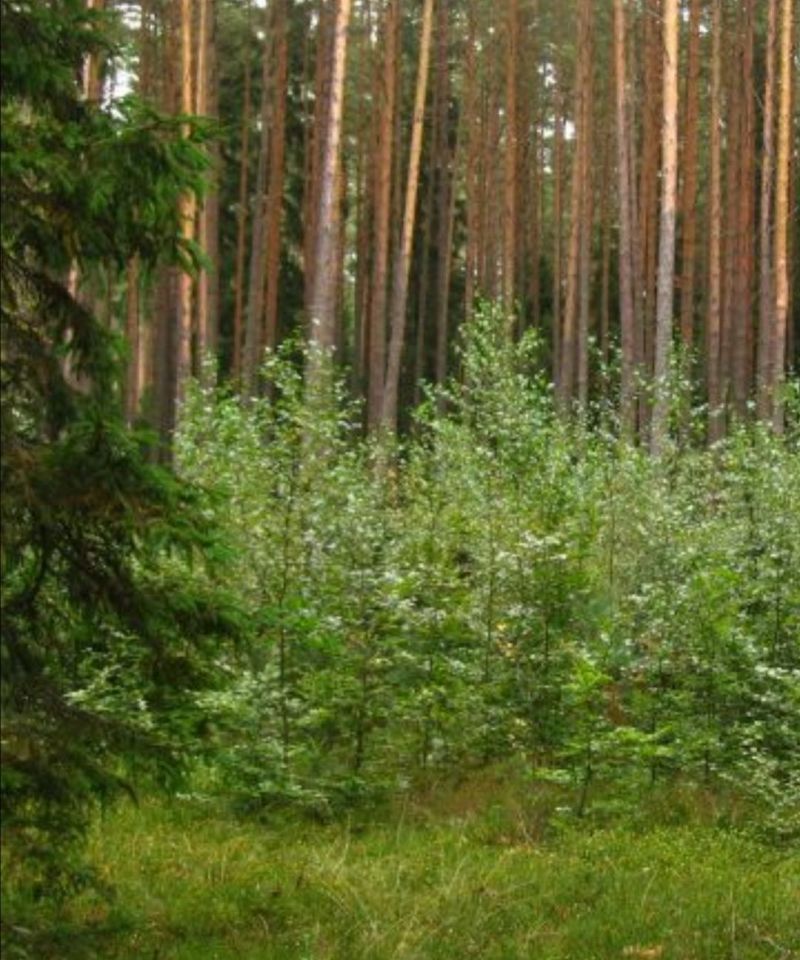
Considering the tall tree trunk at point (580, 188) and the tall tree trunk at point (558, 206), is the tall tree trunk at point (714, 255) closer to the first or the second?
the tall tree trunk at point (580, 188)

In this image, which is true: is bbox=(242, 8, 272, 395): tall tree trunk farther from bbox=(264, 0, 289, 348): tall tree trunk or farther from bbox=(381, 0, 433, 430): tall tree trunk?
bbox=(381, 0, 433, 430): tall tree trunk

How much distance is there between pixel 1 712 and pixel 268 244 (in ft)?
87.5

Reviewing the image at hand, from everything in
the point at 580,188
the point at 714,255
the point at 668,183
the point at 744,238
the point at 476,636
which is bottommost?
the point at 476,636

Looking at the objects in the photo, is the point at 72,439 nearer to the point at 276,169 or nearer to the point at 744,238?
the point at 276,169

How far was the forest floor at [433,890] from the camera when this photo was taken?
21.8 ft

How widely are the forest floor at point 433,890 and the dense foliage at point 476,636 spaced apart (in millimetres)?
452

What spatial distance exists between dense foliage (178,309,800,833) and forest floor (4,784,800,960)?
452 mm

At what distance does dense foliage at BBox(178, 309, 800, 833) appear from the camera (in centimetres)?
891

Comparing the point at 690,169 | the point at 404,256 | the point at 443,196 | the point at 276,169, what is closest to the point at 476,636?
the point at 404,256

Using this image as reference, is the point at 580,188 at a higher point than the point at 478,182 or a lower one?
lower

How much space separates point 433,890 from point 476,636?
98.6 inches

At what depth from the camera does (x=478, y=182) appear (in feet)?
119

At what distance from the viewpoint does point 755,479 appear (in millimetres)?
11016

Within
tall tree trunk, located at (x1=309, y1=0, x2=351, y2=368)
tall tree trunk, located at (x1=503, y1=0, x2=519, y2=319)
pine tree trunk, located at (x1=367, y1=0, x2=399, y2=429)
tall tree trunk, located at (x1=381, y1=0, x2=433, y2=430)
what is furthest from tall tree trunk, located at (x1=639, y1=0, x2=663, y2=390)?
tall tree trunk, located at (x1=309, y1=0, x2=351, y2=368)
